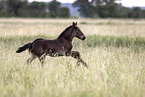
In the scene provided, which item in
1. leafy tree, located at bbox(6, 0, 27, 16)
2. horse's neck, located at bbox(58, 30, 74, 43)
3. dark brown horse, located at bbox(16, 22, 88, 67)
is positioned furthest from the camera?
leafy tree, located at bbox(6, 0, 27, 16)

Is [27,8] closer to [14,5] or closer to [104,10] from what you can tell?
[14,5]

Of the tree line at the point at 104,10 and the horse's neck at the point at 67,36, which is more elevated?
the tree line at the point at 104,10

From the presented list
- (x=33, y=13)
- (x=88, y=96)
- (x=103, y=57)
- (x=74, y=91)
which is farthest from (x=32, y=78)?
(x=33, y=13)

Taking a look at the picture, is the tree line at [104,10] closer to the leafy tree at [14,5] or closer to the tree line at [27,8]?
the tree line at [27,8]

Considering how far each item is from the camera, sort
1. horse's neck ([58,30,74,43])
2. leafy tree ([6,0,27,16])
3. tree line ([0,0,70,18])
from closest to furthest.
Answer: horse's neck ([58,30,74,43]) < tree line ([0,0,70,18]) < leafy tree ([6,0,27,16])

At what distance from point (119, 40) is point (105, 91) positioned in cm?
790

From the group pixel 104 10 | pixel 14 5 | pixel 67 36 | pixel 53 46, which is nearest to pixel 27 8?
pixel 14 5

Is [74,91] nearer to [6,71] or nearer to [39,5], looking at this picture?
[6,71]

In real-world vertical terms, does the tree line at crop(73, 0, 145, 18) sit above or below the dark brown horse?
above

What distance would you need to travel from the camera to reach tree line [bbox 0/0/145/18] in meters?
70.2

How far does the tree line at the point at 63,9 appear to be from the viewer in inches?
2766

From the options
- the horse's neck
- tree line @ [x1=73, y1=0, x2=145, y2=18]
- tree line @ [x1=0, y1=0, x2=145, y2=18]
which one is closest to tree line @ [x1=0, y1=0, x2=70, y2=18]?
tree line @ [x1=0, y1=0, x2=145, y2=18]

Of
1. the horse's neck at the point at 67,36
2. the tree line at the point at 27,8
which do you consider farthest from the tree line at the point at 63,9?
the horse's neck at the point at 67,36

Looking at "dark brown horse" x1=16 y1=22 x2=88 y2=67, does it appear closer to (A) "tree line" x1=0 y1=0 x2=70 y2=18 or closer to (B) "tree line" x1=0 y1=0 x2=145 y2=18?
(A) "tree line" x1=0 y1=0 x2=70 y2=18
